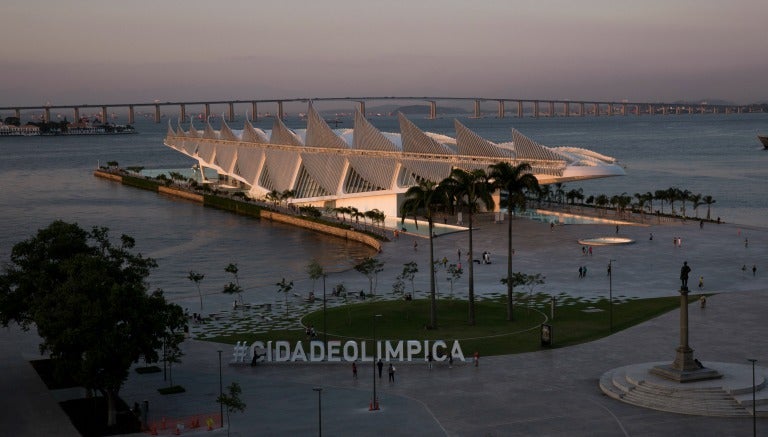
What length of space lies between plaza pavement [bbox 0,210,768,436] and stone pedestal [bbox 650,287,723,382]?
1836mm

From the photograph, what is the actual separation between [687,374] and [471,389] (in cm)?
638

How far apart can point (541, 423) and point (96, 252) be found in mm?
16350

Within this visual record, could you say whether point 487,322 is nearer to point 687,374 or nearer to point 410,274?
point 410,274

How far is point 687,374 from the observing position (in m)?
29.7

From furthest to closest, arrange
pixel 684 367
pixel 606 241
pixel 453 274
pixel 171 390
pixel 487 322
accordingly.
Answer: pixel 606 241 → pixel 453 274 → pixel 487 322 → pixel 171 390 → pixel 684 367

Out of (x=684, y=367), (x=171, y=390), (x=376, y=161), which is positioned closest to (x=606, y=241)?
(x=376, y=161)

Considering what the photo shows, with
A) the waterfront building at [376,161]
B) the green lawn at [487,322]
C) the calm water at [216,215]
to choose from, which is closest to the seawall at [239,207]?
the calm water at [216,215]

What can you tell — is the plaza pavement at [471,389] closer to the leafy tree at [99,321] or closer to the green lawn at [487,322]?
the green lawn at [487,322]

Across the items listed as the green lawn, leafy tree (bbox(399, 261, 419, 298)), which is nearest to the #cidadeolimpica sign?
the green lawn

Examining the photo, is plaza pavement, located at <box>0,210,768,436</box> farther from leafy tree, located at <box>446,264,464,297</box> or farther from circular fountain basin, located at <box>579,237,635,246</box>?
circular fountain basin, located at <box>579,237,635,246</box>

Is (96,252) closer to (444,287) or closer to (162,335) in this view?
(162,335)

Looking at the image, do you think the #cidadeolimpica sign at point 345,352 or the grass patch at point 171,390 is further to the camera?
the #cidadeolimpica sign at point 345,352

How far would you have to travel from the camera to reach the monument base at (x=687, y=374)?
29.6 metres

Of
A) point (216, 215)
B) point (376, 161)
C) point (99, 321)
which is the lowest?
point (216, 215)
